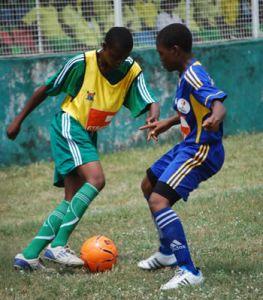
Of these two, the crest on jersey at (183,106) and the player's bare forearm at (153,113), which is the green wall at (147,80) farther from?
the crest on jersey at (183,106)

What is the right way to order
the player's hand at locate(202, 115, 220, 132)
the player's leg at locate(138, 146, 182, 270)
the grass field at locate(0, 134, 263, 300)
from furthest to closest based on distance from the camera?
1. the player's leg at locate(138, 146, 182, 270)
2. the grass field at locate(0, 134, 263, 300)
3. the player's hand at locate(202, 115, 220, 132)

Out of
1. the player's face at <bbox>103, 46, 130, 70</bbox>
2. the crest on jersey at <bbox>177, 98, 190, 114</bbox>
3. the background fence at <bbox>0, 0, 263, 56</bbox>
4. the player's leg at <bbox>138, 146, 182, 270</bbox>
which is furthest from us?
the background fence at <bbox>0, 0, 263, 56</bbox>

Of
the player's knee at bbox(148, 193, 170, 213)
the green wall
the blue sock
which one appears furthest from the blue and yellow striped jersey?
the green wall

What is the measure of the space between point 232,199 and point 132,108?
236 cm

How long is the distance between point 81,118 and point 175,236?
1386mm

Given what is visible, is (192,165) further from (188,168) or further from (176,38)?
(176,38)

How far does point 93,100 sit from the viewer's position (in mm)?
6996

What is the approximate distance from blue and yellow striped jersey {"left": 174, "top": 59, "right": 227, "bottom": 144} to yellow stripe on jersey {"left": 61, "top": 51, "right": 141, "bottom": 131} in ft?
2.70

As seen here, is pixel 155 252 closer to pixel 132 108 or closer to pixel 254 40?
pixel 132 108

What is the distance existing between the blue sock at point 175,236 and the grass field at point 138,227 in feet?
Result: 0.68

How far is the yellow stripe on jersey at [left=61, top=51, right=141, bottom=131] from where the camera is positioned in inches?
275

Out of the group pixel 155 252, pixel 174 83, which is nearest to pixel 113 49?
pixel 155 252

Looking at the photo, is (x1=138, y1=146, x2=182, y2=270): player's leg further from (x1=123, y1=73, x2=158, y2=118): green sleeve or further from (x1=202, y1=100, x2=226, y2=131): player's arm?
(x1=202, y1=100, x2=226, y2=131): player's arm

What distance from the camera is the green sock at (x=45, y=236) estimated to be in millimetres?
6891
